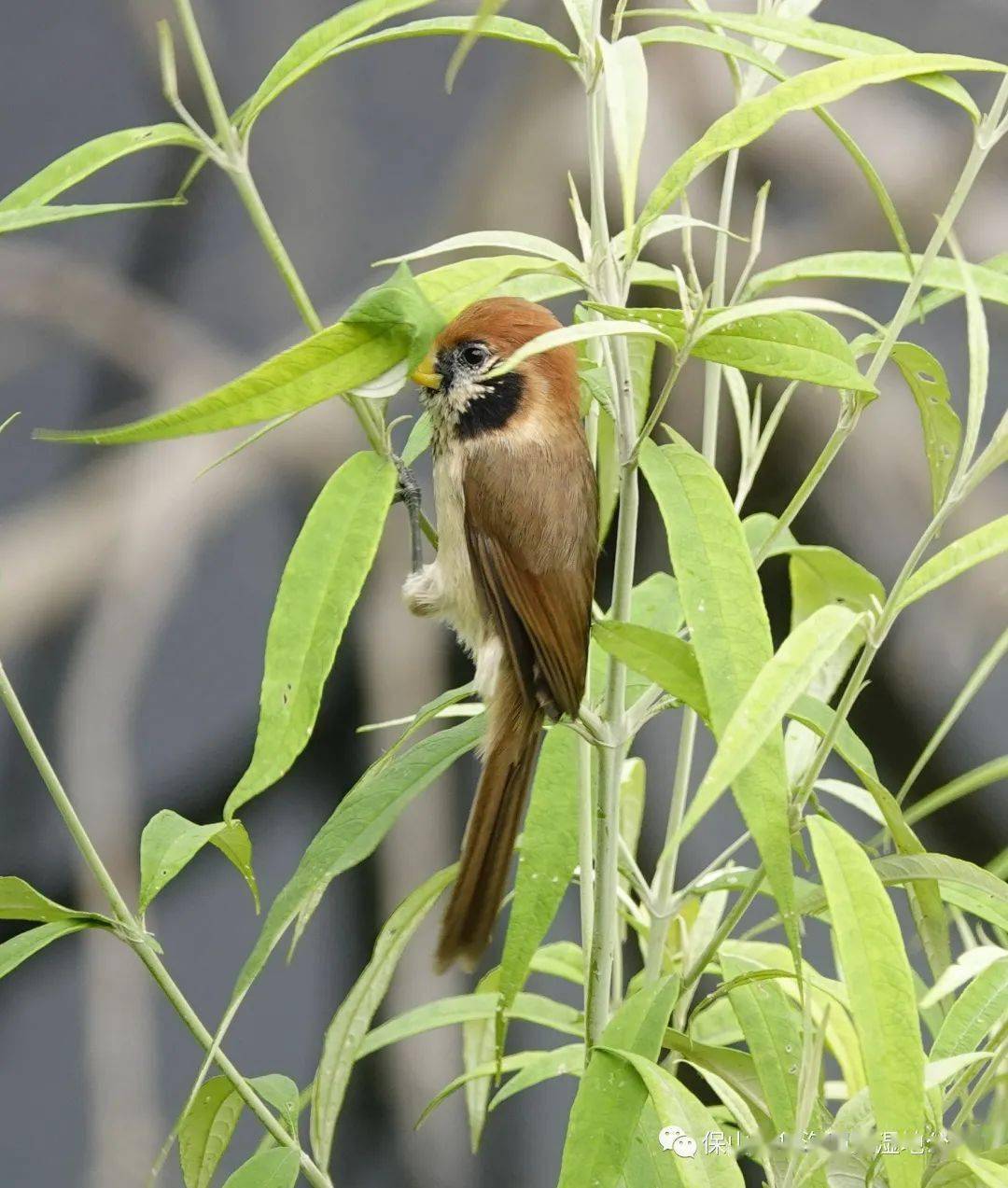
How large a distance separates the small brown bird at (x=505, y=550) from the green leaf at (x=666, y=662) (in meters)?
0.19

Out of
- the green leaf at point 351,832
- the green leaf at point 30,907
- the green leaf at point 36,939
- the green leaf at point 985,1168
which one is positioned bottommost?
the green leaf at point 985,1168

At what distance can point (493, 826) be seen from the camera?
0.97 m

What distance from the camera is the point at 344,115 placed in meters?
2.23

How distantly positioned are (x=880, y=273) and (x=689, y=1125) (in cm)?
44

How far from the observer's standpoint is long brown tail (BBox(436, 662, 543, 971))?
944mm

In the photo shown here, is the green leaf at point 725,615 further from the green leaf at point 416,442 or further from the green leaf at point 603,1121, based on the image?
the green leaf at point 416,442

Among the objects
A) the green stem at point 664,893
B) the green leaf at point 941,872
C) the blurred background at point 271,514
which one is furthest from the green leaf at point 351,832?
the blurred background at point 271,514

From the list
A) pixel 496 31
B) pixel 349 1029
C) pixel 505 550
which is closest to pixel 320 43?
pixel 496 31

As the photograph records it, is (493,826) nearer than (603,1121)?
No

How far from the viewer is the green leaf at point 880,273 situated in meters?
0.74

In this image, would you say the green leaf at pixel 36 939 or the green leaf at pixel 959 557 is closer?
the green leaf at pixel 959 557

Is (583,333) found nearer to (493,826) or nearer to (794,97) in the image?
(794,97)

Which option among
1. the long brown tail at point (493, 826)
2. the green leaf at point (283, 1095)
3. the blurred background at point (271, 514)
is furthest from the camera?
the blurred background at point (271, 514)

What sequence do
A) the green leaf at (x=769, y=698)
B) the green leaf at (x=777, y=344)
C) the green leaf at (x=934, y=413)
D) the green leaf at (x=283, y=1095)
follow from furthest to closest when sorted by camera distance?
the green leaf at (x=283, y=1095), the green leaf at (x=934, y=413), the green leaf at (x=777, y=344), the green leaf at (x=769, y=698)
